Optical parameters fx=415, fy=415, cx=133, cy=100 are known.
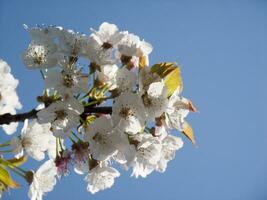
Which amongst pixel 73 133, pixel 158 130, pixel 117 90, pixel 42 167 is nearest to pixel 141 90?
pixel 117 90

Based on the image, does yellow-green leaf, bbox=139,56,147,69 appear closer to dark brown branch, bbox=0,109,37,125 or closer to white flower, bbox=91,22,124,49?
white flower, bbox=91,22,124,49

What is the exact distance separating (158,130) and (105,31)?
0.69 m

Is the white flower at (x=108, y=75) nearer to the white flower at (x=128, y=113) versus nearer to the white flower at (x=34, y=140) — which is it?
the white flower at (x=128, y=113)

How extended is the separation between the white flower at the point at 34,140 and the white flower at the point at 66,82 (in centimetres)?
52

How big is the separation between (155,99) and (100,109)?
1.01ft

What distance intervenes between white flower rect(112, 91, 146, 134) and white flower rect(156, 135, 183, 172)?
347 millimetres

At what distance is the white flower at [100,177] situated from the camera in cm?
241

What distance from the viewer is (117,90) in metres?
2.29

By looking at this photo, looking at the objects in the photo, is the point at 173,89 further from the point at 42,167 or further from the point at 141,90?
the point at 42,167

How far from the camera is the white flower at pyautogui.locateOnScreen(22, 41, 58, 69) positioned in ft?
7.31

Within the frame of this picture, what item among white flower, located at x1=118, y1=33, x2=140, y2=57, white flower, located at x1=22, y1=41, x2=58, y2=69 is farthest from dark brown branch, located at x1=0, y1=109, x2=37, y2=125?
white flower, located at x1=118, y1=33, x2=140, y2=57

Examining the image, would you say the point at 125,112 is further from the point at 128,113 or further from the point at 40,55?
the point at 40,55

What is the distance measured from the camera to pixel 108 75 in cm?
239

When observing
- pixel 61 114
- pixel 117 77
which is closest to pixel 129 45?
pixel 117 77
